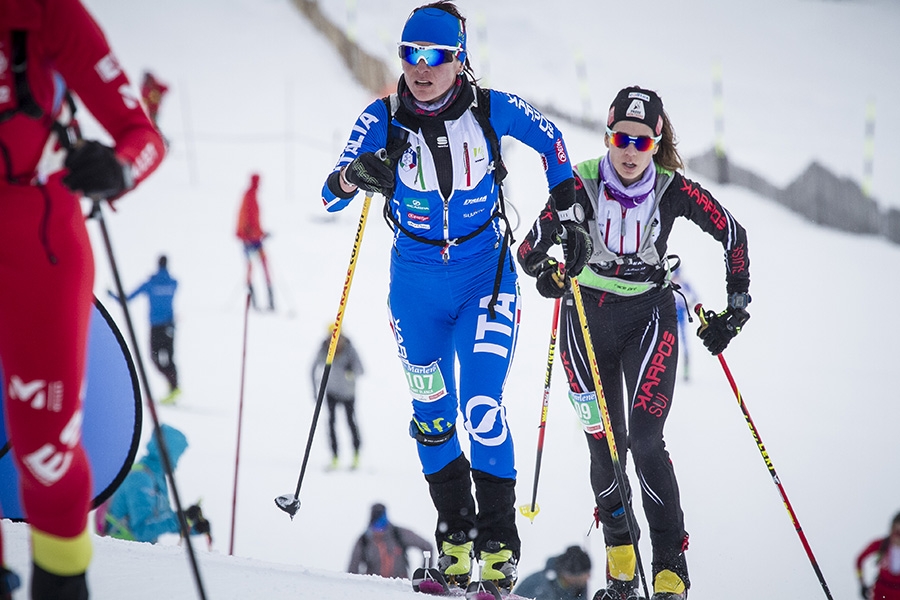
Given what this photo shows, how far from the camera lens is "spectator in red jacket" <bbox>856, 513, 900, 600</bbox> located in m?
4.38

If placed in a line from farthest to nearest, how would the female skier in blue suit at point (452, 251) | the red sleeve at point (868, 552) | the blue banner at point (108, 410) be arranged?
1. the red sleeve at point (868, 552)
2. the female skier in blue suit at point (452, 251)
3. the blue banner at point (108, 410)

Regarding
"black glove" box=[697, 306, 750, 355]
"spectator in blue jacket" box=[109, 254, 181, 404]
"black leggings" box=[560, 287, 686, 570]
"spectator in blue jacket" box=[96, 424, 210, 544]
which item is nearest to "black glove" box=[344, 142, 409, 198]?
"black leggings" box=[560, 287, 686, 570]

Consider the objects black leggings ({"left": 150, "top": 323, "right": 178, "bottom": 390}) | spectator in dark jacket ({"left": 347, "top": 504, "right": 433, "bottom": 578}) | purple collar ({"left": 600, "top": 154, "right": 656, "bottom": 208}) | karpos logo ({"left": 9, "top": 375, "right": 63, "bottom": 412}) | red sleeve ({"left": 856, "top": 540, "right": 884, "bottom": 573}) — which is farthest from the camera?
black leggings ({"left": 150, "top": 323, "right": 178, "bottom": 390})

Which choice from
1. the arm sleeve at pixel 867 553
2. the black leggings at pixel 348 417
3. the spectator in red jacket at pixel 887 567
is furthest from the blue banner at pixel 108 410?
the black leggings at pixel 348 417

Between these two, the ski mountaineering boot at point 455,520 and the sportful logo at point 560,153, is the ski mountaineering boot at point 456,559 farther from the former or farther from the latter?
the sportful logo at point 560,153

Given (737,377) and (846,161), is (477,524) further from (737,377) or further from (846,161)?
(846,161)

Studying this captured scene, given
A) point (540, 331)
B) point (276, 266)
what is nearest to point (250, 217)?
point (276, 266)

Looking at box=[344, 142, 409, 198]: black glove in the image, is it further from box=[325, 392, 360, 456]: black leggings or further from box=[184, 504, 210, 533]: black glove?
box=[325, 392, 360, 456]: black leggings

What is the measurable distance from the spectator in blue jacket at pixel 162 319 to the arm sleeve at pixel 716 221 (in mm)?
7971

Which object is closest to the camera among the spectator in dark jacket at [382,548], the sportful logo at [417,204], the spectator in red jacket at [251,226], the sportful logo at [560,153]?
the sportful logo at [417,204]

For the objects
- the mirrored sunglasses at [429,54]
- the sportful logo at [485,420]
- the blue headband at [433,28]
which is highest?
the blue headband at [433,28]

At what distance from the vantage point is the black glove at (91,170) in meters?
2.06

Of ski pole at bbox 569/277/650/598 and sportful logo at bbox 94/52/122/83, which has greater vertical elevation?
sportful logo at bbox 94/52/122/83

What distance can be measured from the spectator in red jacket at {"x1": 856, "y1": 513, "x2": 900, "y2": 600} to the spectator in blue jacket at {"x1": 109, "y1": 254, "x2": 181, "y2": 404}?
8233mm
